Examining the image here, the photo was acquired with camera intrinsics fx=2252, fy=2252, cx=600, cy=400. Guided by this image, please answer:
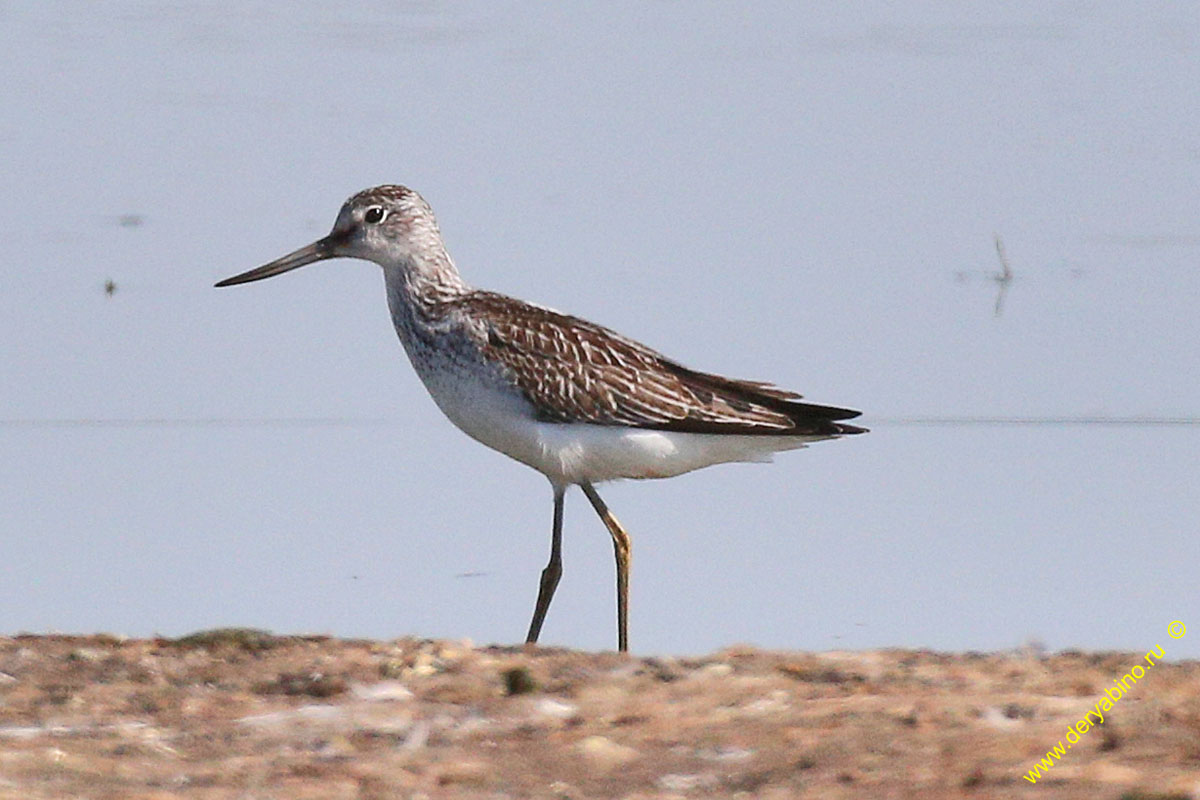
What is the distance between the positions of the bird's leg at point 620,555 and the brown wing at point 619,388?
28 centimetres

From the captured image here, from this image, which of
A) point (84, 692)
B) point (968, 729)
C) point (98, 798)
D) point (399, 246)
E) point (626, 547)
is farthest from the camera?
point (399, 246)

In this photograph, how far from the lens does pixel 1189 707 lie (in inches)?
191

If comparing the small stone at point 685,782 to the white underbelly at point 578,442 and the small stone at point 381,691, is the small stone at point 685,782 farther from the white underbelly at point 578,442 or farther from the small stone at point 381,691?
the white underbelly at point 578,442

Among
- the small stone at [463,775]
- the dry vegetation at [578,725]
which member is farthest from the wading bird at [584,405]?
the small stone at [463,775]

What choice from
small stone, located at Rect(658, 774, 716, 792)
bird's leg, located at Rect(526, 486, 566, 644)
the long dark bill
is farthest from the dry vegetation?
the long dark bill

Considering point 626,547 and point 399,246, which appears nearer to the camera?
point 626,547

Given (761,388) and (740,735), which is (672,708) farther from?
(761,388)

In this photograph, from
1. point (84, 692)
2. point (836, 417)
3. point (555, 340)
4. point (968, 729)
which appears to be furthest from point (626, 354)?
point (968, 729)

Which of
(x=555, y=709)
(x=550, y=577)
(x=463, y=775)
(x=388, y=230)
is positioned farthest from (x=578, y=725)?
(x=388, y=230)

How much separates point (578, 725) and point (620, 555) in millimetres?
2709

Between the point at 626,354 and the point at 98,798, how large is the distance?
3882mm

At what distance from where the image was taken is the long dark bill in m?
8.70

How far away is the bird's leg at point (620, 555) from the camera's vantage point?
296 inches

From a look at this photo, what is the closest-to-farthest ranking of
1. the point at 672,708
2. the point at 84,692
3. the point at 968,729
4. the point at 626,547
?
the point at 968,729 < the point at 672,708 < the point at 84,692 < the point at 626,547
